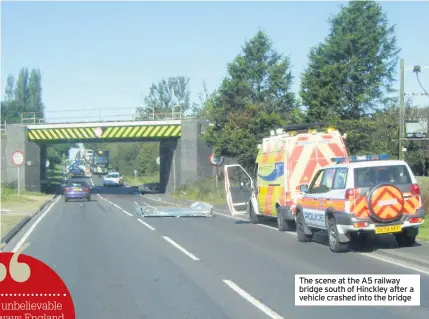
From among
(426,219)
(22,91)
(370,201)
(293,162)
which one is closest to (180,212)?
(293,162)

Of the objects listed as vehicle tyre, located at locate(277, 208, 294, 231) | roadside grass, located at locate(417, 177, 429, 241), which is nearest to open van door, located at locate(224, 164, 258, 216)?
vehicle tyre, located at locate(277, 208, 294, 231)

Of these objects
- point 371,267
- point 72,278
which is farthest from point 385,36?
point 72,278

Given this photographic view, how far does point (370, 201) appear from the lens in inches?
545

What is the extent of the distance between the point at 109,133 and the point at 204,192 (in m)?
12.9

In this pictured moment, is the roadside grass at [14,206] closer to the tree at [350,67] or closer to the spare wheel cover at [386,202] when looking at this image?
the spare wheel cover at [386,202]

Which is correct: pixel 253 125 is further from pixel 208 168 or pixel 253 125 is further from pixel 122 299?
pixel 122 299

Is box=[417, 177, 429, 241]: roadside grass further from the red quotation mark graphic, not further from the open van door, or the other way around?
the red quotation mark graphic

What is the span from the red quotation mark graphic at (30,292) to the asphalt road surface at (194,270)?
12.2 feet

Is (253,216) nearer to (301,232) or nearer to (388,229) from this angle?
(301,232)

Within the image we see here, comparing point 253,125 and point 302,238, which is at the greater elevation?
point 253,125

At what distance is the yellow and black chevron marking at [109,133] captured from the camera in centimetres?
5156

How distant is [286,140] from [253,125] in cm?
1788

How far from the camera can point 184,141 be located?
166ft

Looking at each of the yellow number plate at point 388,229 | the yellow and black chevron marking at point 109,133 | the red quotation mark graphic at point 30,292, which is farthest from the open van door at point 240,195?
the yellow and black chevron marking at point 109,133
